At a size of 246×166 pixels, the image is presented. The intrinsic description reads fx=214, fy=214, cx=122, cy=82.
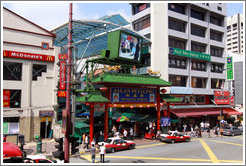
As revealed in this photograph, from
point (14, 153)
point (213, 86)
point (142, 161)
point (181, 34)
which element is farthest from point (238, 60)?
point (14, 153)

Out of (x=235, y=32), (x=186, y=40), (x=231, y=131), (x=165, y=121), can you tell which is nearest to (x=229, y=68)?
(x=186, y=40)

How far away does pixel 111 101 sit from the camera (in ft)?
86.6

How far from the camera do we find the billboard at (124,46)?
28188 millimetres

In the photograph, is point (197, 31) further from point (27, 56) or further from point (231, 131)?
point (27, 56)

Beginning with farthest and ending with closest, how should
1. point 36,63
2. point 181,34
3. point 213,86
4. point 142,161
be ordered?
point 213,86, point 181,34, point 36,63, point 142,161

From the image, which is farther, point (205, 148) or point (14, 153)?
point (205, 148)

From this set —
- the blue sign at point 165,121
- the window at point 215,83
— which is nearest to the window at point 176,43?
the window at point 215,83

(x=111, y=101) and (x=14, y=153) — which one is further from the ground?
(x=111, y=101)

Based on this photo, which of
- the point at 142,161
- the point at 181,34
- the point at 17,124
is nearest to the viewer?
the point at 142,161

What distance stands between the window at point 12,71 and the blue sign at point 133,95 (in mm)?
12367

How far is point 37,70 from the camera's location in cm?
2917

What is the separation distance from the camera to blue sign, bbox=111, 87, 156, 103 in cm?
2681

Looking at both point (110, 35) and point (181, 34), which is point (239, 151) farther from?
point (181, 34)

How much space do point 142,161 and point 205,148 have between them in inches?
355
